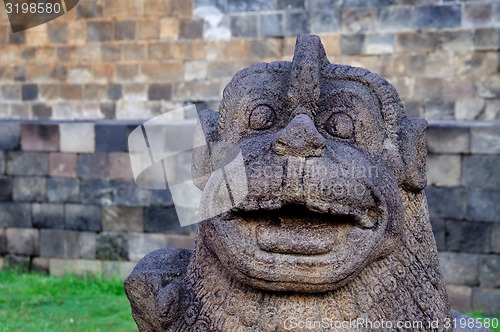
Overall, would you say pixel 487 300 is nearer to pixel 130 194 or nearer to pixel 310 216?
pixel 130 194

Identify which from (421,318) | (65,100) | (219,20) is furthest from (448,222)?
(65,100)

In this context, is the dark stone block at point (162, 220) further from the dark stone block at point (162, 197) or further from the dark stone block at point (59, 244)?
the dark stone block at point (59, 244)

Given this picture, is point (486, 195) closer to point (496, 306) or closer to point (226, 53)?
point (496, 306)

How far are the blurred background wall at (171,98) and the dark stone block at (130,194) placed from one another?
0.01 metres

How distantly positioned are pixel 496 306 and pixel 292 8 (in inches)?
140

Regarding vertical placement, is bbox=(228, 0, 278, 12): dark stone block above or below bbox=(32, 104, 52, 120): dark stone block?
above

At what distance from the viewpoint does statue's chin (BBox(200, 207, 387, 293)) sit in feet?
7.43

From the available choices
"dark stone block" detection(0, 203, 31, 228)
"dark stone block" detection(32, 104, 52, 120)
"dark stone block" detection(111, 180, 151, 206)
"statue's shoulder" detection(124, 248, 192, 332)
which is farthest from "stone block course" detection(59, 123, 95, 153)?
"statue's shoulder" detection(124, 248, 192, 332)

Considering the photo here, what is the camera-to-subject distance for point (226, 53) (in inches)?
317

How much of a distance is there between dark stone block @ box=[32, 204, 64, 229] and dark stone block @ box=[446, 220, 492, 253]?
389cm

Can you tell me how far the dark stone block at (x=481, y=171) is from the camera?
6.12m

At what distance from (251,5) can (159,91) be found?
1.42 m

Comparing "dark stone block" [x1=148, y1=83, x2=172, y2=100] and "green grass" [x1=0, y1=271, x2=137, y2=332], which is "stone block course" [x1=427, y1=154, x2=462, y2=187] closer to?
"green grass" [x1=0, y1=271, x2=137, y2=332]

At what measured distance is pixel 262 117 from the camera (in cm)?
247
